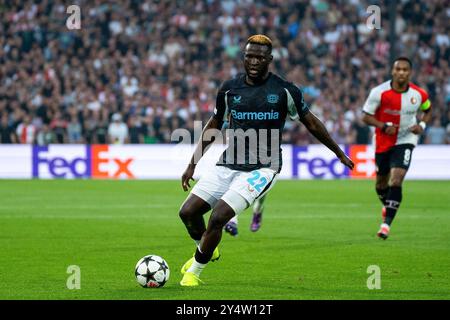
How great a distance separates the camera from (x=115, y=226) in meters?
15.6

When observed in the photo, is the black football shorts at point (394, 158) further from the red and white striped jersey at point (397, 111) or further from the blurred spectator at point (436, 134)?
the blurred spectator at point (436, 134)

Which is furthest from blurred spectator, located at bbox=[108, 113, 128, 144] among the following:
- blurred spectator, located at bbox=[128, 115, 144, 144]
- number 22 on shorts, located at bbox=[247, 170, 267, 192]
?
number 22 on shorts, located at bbox=[247, 170, 267, 192]

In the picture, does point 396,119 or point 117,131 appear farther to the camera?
point 117,131

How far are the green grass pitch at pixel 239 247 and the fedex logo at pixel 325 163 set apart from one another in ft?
16.1

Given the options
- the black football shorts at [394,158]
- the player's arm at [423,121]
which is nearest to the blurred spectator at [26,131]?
the black football shorts at [394,158]

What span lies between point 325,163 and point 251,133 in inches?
724

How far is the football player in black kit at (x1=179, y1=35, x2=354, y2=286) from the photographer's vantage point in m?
9.48

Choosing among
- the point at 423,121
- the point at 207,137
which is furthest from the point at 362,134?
the point at 207,137

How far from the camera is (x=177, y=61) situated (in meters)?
32.0

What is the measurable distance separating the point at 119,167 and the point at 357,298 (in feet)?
63.5

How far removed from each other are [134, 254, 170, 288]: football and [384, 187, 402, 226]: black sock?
5.53 meters

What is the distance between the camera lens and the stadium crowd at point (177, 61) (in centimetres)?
2902

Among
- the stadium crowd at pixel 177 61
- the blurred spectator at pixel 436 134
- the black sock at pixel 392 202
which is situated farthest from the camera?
the stadium crowd at pixel 177 61

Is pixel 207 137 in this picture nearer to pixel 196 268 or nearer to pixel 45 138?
pixel 196 268
